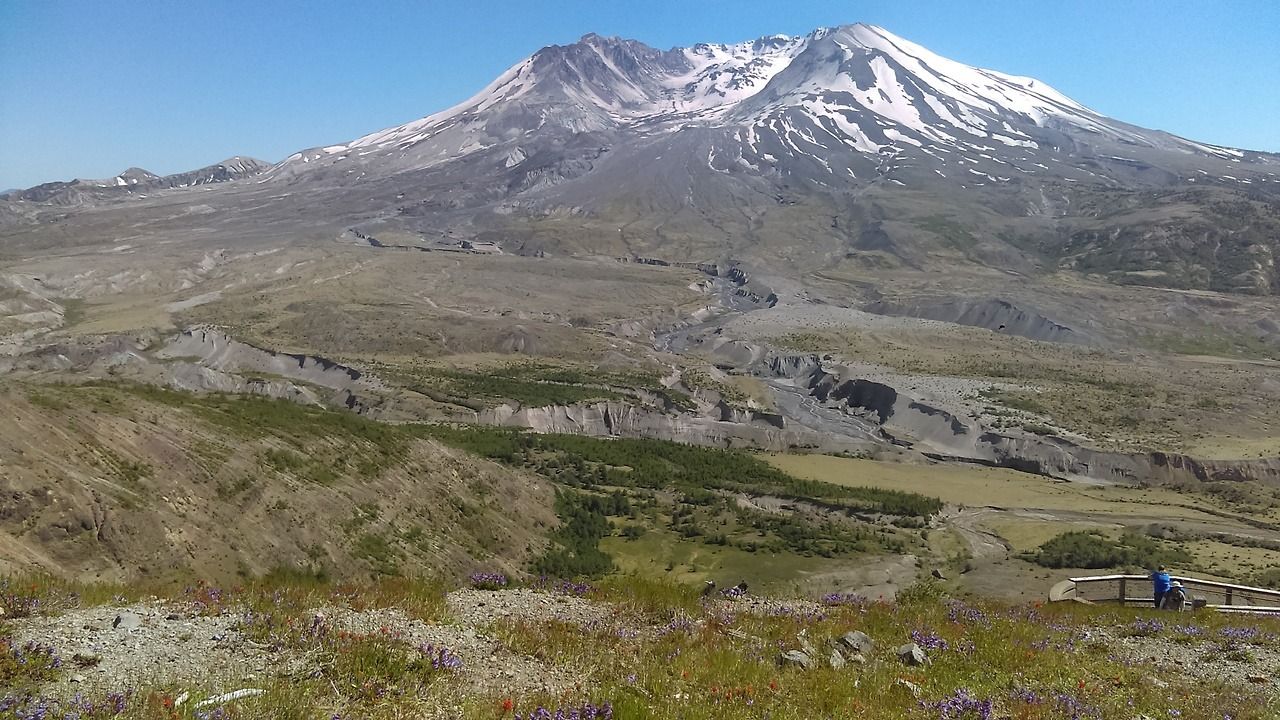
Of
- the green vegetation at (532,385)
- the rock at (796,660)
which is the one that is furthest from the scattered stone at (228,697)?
the green vegetation at (532,385)

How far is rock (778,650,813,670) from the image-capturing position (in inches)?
281

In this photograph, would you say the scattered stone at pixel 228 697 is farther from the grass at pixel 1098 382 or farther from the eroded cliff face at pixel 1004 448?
the grass at pixel 1098 382

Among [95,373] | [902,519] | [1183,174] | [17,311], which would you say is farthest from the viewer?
[1183,174]

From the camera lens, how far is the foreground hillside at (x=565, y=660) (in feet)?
17.6

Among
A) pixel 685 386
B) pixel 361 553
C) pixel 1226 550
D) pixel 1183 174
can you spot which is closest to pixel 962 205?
pixel 1183 174

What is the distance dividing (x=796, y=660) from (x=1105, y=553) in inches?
1140

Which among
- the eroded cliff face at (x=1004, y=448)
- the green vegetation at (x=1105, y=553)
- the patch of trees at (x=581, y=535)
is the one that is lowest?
the eroded cliff face at (x=1004, y=448)

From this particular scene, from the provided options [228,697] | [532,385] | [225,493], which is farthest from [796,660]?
[532,385]

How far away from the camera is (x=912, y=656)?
7.61 m

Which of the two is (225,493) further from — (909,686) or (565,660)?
(909,686)

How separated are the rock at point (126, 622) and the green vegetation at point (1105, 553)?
1207 inches

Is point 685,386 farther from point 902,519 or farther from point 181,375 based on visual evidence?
point 181,375

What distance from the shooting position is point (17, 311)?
3364 inches

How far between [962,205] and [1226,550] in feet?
502
